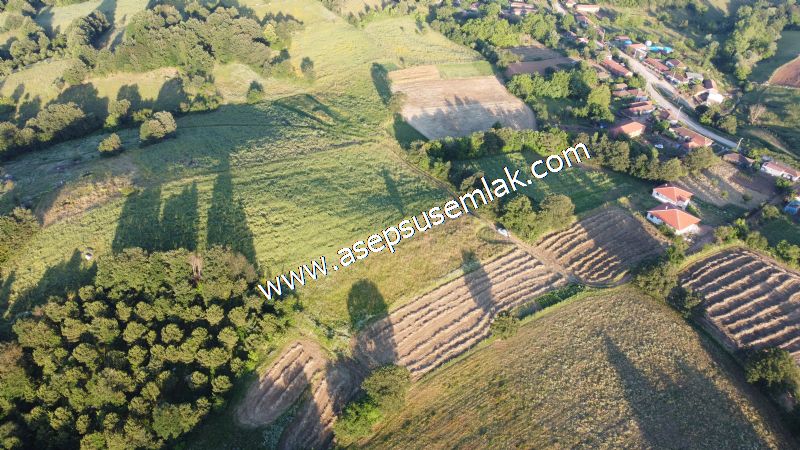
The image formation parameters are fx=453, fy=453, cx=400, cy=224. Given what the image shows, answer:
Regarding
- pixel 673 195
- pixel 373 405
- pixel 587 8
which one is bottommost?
pixel 373 405

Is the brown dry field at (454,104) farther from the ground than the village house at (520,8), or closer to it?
closer to it

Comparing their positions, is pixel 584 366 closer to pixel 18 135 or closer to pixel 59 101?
pixel 18 135

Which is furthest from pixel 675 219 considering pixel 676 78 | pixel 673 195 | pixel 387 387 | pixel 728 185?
pixel 676 78

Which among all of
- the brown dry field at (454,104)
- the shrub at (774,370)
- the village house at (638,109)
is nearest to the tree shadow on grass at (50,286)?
the brown dry field at (454,104)

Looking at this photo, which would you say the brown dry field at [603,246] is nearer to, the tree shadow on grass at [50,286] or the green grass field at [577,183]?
the green grass field at [577,183]

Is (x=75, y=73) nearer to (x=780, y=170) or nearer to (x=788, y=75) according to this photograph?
(x=780, y=170)

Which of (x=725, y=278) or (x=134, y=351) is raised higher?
(x=134, y=351)

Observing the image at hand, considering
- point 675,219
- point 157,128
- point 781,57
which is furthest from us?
point 781,57
